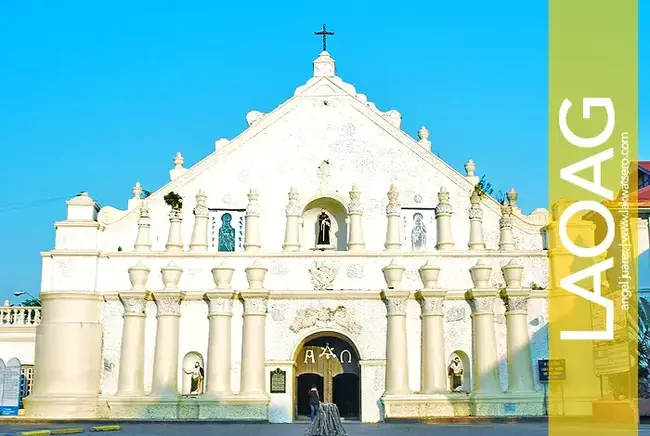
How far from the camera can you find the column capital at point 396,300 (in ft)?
101

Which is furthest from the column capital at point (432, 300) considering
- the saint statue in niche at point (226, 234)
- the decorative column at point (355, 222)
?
the saint statue in niche at point (226, 234)

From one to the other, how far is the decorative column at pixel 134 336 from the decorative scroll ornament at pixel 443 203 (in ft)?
33.3

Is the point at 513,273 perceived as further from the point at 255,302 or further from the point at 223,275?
the point at 223,275

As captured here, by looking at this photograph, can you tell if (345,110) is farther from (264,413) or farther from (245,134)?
(264,413)

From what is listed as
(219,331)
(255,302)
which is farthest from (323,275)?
(219,331)

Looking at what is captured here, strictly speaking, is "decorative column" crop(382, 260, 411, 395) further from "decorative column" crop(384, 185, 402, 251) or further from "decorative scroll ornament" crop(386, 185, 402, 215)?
"decorative scroll ornament" crop(386, 185, 402, 215)

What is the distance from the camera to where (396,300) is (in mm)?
30828

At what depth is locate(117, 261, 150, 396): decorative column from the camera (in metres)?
30.4

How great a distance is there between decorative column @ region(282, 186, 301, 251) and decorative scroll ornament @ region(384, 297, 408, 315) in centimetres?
367

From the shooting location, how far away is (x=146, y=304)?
102ft

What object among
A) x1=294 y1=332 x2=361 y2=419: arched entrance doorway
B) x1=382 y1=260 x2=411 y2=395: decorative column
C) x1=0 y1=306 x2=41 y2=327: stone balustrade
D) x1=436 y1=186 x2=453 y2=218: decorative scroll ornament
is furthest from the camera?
x1=0 y1=306 x2=41 y2=327: stone balustrade

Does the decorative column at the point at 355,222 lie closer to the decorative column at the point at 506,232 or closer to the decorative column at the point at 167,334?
the decorative column at the point at 506,232

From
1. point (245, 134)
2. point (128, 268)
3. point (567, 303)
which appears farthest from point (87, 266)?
point (567, 303)

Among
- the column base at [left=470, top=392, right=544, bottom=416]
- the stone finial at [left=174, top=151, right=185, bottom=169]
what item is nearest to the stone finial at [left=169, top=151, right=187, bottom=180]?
the stone finial at [left=174, top=151, right=185, bottom=169]
